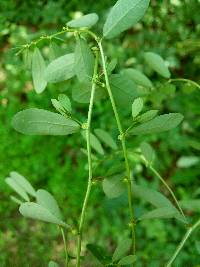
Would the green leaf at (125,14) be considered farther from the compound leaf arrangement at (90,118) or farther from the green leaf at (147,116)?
the green leaf at (147,116)

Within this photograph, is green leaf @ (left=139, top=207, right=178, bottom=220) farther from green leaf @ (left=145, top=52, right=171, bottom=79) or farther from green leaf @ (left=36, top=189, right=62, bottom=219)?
green leaf @ (left=145, top=52, right=171, bottom=79)

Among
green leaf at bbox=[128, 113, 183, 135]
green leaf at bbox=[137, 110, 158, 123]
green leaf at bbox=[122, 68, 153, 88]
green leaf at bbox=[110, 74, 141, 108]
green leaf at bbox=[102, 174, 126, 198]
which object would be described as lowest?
green leaf at bbox=[102, 174, 126, 198]

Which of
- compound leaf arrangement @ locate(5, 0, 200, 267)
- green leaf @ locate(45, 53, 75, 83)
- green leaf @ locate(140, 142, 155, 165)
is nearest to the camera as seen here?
compound leaf arrangement @ locate(5, 0, 200, 267)

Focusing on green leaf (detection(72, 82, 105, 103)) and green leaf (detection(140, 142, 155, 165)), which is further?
green leaf (detection(140, 142, 155, 165))

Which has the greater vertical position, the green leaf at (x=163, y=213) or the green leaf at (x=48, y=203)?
the green leaf at (x=48, y=203)

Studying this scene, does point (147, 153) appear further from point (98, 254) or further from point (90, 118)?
point (90, 118)

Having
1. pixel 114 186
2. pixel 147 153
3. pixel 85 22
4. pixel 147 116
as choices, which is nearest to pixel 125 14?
pixel 85 22

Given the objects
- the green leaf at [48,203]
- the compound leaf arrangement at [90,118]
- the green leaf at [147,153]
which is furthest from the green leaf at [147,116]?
the green leaf at [147,153]

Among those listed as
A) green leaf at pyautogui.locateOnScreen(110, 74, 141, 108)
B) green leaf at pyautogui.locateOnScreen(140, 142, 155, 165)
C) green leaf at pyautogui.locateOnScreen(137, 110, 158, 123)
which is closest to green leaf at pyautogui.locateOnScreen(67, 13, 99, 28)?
green leaf at pyautogui.locateOnScreen(110, 74, 141, 108)
